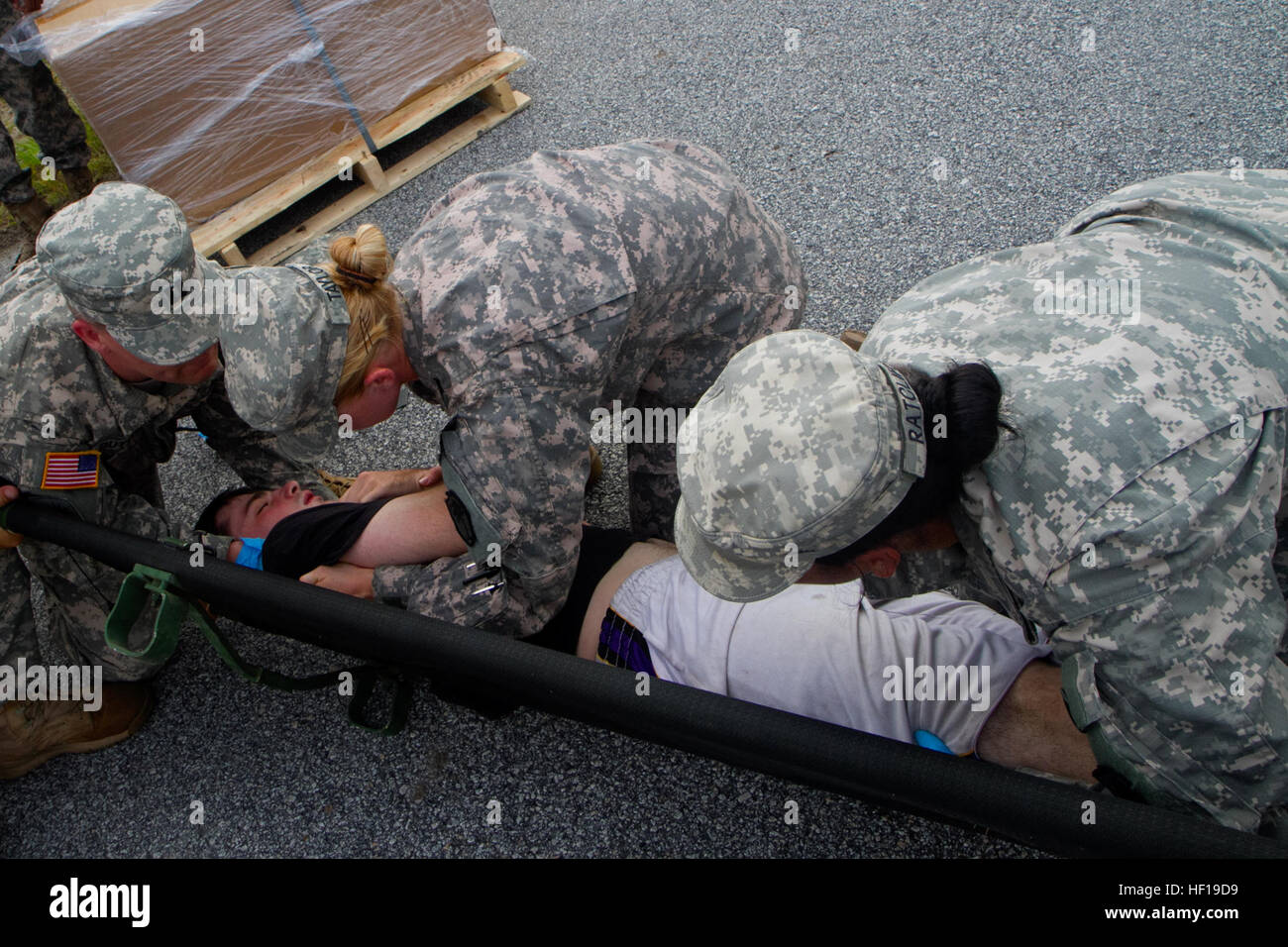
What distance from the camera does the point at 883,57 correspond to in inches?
132

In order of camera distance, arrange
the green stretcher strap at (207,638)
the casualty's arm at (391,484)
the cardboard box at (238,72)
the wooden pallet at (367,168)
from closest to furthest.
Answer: the green stretcher strap at (207,638) → the casualty's arm at (391,484) → the cardboard box at (238,72) → the wooden pallet at (367,168)

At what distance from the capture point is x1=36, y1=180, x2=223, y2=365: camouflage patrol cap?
1.68 m

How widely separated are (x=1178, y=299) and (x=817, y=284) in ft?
5.05

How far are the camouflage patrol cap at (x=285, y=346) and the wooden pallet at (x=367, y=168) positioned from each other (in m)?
1.70

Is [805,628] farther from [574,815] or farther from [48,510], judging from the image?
[48,510]

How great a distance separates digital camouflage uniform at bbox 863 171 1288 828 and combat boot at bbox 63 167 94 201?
3.48m

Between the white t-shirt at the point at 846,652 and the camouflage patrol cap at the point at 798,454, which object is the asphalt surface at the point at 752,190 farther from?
the camouflage patrol cap at the point at 798,454

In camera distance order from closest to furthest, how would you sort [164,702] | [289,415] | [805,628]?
1. [289,415]
2. [805,628]
3. [164,702]

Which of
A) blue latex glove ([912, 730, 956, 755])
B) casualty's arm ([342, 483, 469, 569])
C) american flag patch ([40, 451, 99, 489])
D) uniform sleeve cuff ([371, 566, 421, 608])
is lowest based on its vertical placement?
blue latex glove ([912, 730, 956, 755])

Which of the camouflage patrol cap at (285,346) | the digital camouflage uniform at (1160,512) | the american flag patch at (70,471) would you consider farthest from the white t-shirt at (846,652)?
the american flag patch at (70,471)

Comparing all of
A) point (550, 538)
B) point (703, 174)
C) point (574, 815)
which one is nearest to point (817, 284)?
point (703, 174)

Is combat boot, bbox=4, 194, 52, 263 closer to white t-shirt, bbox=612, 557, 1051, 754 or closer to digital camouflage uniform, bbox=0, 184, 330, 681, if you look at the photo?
digital camouflage uniform, bbox=0, 184, 330, 681

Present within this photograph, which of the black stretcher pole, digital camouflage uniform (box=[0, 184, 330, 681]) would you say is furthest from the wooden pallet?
the black stretcher pole

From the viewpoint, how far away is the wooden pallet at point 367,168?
3.14 metres
